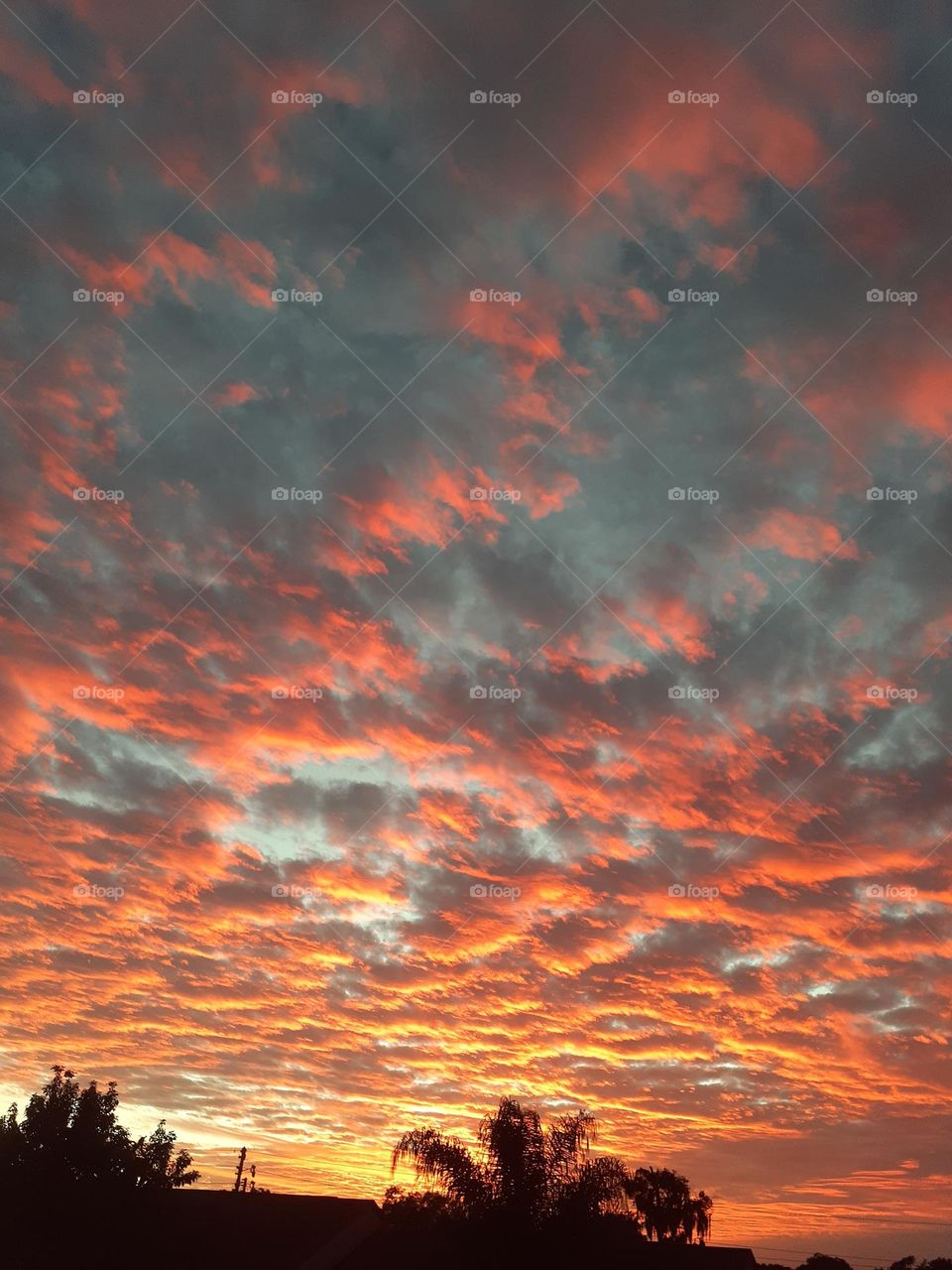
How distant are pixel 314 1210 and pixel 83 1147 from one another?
7884mm

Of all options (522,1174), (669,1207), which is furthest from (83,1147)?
(669,1207)

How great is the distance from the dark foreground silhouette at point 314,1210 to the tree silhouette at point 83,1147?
4 cm

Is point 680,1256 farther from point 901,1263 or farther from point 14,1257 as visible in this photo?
point 901,1263

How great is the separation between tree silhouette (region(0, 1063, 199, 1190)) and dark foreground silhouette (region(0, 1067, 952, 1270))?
1.6 inches

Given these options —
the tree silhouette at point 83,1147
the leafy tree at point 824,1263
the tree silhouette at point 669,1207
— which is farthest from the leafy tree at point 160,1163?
the leafy tree at point 824,1263

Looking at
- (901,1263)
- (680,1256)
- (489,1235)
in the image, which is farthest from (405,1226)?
(901,1263)

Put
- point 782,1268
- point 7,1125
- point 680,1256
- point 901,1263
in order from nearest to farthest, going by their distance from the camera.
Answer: point 680,1256, point 7,1125, point 782,1268, point 901,1263

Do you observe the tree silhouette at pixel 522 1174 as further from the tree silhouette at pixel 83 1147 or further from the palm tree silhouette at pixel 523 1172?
the tree silhouette at pixel 83 1147

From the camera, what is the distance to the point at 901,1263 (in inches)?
3201

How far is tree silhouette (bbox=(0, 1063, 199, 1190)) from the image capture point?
33.3 metres

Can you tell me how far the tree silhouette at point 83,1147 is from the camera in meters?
33.3

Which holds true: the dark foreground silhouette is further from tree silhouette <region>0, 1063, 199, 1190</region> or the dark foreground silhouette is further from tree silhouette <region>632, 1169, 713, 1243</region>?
tree silhouette <region>632, 1169, 713, 1243</region>

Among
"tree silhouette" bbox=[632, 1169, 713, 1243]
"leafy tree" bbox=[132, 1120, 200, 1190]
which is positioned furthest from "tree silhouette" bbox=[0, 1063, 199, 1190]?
"tree silhouette" bbox=[632, 1169, 713, 1243]

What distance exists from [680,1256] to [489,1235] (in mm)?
8263
